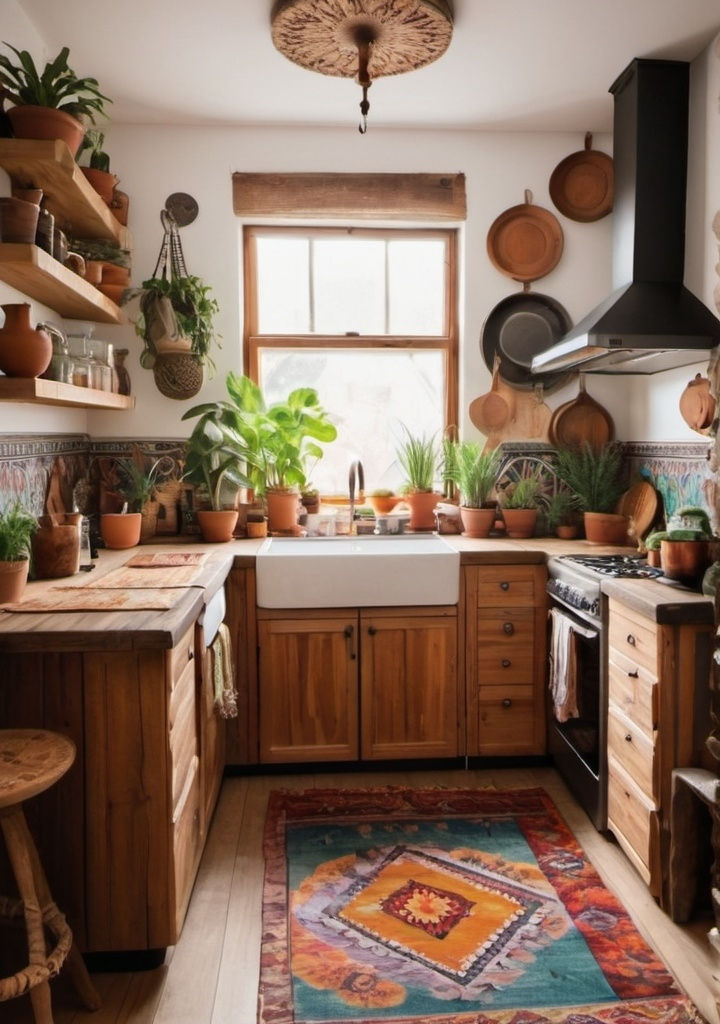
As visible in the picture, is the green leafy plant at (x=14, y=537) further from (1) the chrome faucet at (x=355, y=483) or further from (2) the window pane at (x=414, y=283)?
(2) the window pane at (x=414, y=283)

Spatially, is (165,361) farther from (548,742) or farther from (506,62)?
(548,742)

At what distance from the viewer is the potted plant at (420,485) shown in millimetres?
3818

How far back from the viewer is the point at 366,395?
401 centimetres

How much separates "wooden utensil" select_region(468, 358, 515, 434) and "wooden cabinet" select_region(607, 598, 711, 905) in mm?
1617

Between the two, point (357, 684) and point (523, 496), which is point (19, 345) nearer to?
point (357, 684)

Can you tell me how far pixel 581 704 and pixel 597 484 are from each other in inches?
45.9

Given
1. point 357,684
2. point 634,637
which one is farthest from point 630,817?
point 357,684

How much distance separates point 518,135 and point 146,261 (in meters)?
1.86

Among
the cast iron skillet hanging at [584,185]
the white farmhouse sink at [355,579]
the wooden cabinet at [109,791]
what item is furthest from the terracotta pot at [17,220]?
the cast iron skillet hanging at [584,185]

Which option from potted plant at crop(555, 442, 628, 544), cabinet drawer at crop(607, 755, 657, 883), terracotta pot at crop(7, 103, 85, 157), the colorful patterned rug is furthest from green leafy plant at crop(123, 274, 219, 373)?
cabinet drawer at crop(607, 755, 657, 883)

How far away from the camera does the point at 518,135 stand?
3834 mm

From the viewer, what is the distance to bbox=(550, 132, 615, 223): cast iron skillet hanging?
3812 millimetres

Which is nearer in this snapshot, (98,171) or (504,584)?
(98,171)

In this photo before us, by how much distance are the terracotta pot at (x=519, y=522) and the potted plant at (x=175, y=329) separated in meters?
1.58
